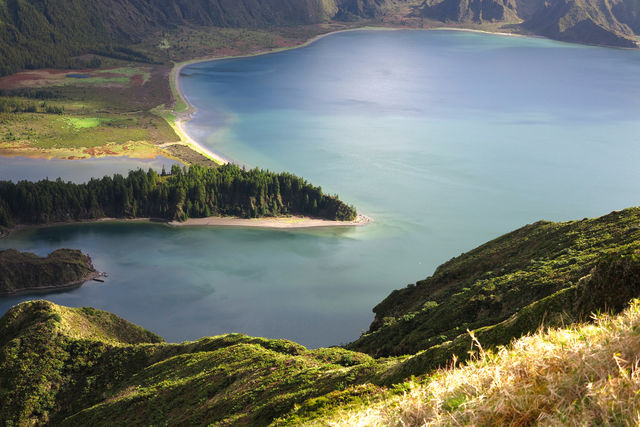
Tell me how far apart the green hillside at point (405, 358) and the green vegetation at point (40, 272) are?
3122 cm

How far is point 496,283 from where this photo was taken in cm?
3903

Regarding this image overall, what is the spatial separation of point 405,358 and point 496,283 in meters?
12.3

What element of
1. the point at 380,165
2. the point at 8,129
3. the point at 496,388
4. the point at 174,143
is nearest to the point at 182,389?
the point at 496,388

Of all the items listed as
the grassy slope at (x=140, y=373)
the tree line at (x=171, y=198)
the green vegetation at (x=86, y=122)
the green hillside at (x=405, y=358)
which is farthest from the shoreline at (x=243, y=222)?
the green vegetation at (x=86, y=122)

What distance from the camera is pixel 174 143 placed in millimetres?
145000

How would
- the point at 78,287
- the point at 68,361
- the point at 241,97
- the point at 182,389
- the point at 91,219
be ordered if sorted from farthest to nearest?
1. the point at 241,97
2. the point at 91,219
3. the point at 78,287
4. the point at 68,361
5. the point at 182,389

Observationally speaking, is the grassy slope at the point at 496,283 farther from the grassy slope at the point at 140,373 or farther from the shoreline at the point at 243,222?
the shoreline at the point at 243,222

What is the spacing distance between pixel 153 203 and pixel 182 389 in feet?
259

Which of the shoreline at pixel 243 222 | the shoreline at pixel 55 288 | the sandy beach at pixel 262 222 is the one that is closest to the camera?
the shoreline at pixel 55 288

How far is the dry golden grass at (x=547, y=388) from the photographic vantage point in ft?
32.8

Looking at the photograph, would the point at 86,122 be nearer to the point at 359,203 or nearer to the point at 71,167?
the point at 71,167

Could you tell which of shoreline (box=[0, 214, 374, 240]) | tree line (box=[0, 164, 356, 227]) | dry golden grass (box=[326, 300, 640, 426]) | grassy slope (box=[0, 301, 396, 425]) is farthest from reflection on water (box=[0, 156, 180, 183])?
dry golden grass (box=[326, 300, 640, 426])

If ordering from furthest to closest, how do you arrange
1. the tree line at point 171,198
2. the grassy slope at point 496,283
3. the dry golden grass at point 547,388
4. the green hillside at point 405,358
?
the tree line at point 171,198, the grassy slope at point 496,283, the green hillside at point 405,358, the dry golden grass at point 547,388

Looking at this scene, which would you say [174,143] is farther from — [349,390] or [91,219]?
[349,390]
